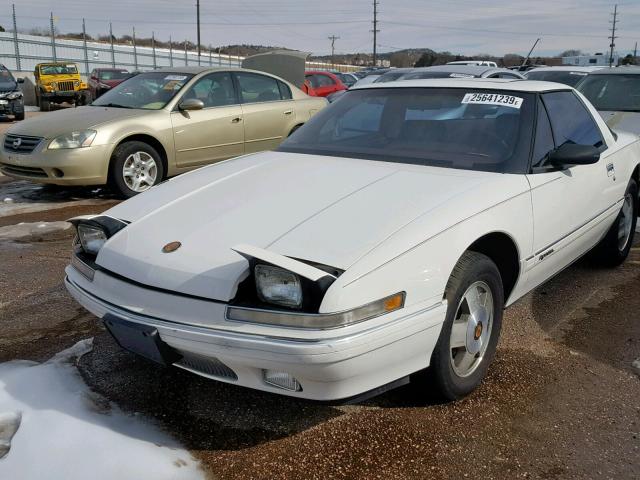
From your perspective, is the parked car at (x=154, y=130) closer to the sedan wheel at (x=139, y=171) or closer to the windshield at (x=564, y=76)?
the sedan wheel at (x=139, y=171)

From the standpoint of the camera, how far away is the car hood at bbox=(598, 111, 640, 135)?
259 inches

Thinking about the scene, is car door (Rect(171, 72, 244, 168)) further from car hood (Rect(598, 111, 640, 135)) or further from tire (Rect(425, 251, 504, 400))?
tire (Rect(425, 251, 504, 400))

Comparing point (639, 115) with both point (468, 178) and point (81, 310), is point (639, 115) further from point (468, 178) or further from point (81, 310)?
point (81, 310)

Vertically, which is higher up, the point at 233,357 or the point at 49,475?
the point at 233,357

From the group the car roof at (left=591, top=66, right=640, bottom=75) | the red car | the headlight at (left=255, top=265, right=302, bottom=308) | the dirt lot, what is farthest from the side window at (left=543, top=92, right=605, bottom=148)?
the red car

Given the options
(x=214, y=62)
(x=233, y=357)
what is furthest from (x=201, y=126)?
(x=214, y=62)

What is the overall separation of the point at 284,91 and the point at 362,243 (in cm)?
655

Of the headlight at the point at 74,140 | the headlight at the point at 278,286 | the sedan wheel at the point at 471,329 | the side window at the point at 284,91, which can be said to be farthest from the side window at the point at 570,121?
the side window at the point at 284,91

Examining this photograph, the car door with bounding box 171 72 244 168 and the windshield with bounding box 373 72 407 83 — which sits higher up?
the windshield with bounding box 373 72 407 83

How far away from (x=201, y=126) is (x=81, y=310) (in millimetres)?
4021

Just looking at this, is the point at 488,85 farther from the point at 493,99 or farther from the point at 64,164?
the point at 64,164

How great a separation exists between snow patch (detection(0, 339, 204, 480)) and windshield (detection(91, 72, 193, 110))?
5.06 meters

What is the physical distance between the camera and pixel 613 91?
7.65m

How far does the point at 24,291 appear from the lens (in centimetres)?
417
